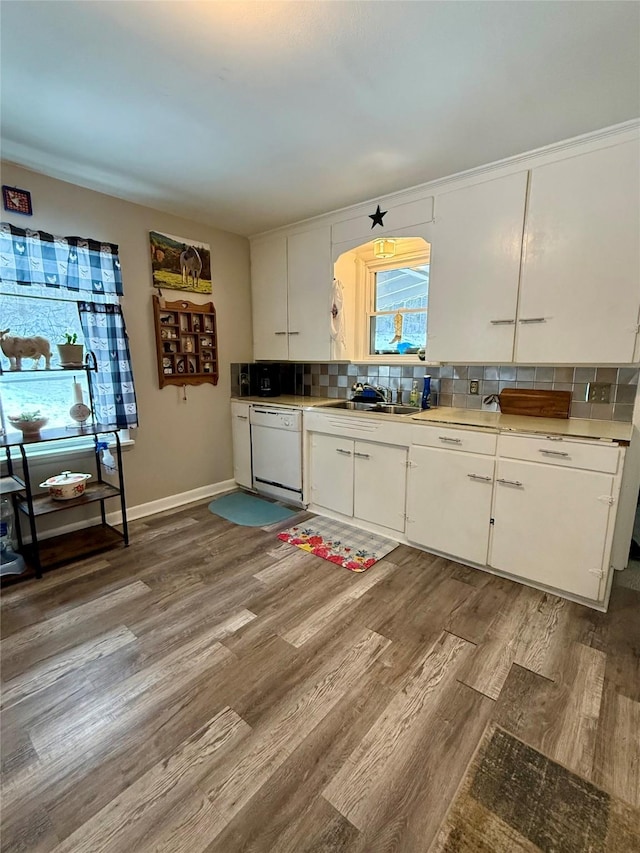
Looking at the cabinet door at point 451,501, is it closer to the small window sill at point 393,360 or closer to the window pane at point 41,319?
the small window sill at point 393,360

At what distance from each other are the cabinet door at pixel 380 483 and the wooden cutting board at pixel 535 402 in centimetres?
77

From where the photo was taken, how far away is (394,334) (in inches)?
133

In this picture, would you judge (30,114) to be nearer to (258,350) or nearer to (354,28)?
(354,28)

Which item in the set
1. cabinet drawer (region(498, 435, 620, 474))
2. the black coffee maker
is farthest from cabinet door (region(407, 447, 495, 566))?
the black coffee maker

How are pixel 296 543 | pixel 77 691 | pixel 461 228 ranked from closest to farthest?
pixel 77 691, pixel 461 228, pixel 296 543

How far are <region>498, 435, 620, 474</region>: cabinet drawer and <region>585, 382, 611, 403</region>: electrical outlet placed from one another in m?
0.64

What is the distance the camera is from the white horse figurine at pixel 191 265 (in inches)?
129

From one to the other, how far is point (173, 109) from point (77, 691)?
260cm

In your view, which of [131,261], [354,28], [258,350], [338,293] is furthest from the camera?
[258,350]

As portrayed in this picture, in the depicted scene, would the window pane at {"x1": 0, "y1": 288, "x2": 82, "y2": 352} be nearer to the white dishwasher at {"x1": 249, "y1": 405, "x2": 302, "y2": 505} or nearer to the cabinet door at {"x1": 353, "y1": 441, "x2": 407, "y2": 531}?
the white dishwasher at {"x1": 249, "y1": 405, "x2": 302, "y2": 505}

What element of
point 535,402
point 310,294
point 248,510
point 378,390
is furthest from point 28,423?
point 535,402

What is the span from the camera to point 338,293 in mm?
3277

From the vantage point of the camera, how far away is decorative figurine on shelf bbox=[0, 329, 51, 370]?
236 centimetres

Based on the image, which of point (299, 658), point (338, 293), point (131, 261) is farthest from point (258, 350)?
point (299, 658)
